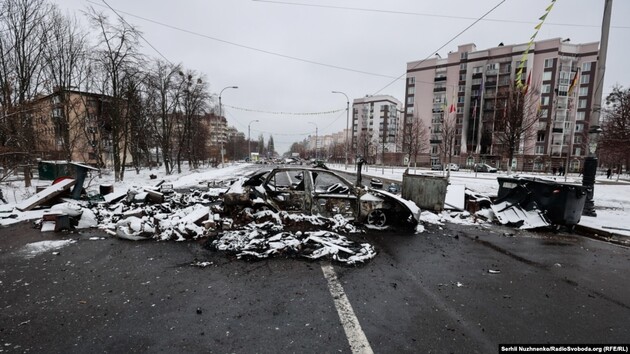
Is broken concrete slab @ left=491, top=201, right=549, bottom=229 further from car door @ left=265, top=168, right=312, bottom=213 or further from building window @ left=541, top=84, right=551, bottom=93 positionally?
building window @ left=541, top=84, right=551, bottom=93

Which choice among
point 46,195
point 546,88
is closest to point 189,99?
point 46,195

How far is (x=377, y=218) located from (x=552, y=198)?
4.86 metres

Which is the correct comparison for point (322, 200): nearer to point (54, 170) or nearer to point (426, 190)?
point (426, 190)

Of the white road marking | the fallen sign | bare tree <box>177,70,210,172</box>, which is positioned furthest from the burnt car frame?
bare tree <box>177,70,210,172</box>

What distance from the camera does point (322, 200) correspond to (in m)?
6.86

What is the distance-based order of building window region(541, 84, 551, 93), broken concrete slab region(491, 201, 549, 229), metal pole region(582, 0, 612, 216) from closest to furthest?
broken concrete slab region(491, 201, 549, 229), metal pole region(582, 0, 612, 216), building window region(541, 84, 551, 93)

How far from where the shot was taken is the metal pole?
8.34 meters

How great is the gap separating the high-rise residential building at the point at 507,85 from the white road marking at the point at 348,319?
4864 cm

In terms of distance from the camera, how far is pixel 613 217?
29.0ft

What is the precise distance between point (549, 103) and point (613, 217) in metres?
58.7

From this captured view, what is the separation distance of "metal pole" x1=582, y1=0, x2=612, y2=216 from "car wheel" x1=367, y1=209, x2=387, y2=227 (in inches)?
258

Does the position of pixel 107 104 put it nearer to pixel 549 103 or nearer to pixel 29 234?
pixel 29 234

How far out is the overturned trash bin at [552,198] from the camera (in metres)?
7.26

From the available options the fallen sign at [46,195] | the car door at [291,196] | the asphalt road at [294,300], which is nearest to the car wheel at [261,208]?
the car door at [291,196]
